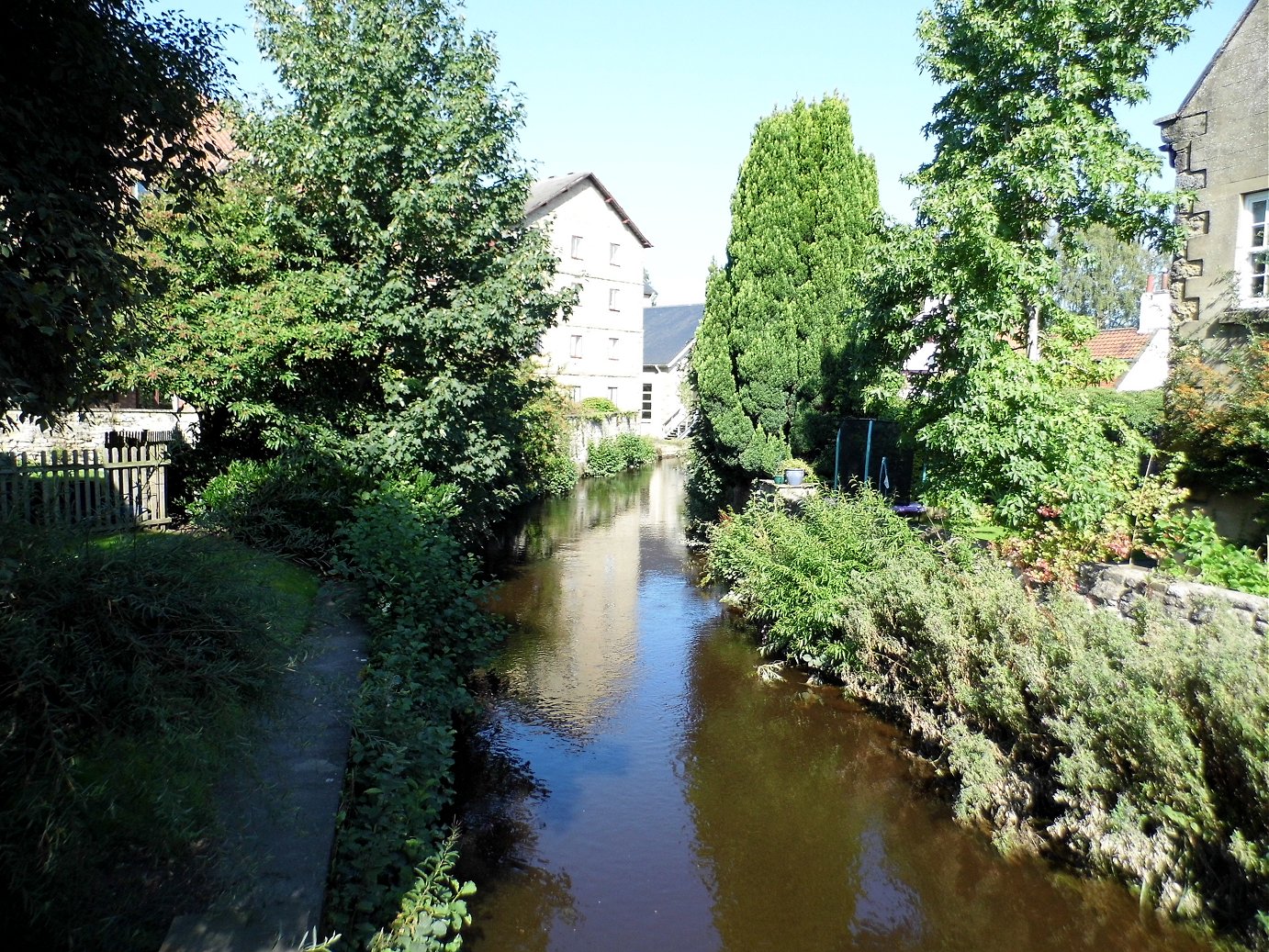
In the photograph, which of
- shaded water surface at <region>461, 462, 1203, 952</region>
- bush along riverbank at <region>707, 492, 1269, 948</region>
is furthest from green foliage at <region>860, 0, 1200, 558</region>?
shaded water surface at <region>461, 462, 1203, 952</region>

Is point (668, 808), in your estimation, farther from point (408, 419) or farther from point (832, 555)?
point (408, 419)

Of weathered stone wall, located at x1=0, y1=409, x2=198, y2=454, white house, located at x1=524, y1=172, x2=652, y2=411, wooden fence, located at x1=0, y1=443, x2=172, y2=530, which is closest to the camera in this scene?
wooden fence, located at x1=0, y1=443, x2=172, y2=530

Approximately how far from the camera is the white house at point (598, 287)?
1364 inches

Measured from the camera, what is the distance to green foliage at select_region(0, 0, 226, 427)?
4137 millimetres

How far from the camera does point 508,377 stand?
13305mm

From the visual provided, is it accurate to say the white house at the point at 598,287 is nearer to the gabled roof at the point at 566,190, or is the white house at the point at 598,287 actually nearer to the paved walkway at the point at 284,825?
the gabled roof at the point at 566,190

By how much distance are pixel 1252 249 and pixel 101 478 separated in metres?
14.3

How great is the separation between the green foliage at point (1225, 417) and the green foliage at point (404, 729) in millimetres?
7554

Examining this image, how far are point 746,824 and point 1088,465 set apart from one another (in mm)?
5121

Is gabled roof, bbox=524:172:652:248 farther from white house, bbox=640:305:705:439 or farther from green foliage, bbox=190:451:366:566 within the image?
green foliage, bbox=190:451:366:566

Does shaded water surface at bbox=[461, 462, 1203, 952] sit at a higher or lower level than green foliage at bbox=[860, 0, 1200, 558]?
lower

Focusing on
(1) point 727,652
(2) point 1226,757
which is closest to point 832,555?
(1) point 727,652

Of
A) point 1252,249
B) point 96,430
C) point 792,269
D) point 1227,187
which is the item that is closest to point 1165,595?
point 1252,249

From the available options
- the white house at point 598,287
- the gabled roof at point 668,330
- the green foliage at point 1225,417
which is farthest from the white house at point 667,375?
the green foliage at point 1225,417
